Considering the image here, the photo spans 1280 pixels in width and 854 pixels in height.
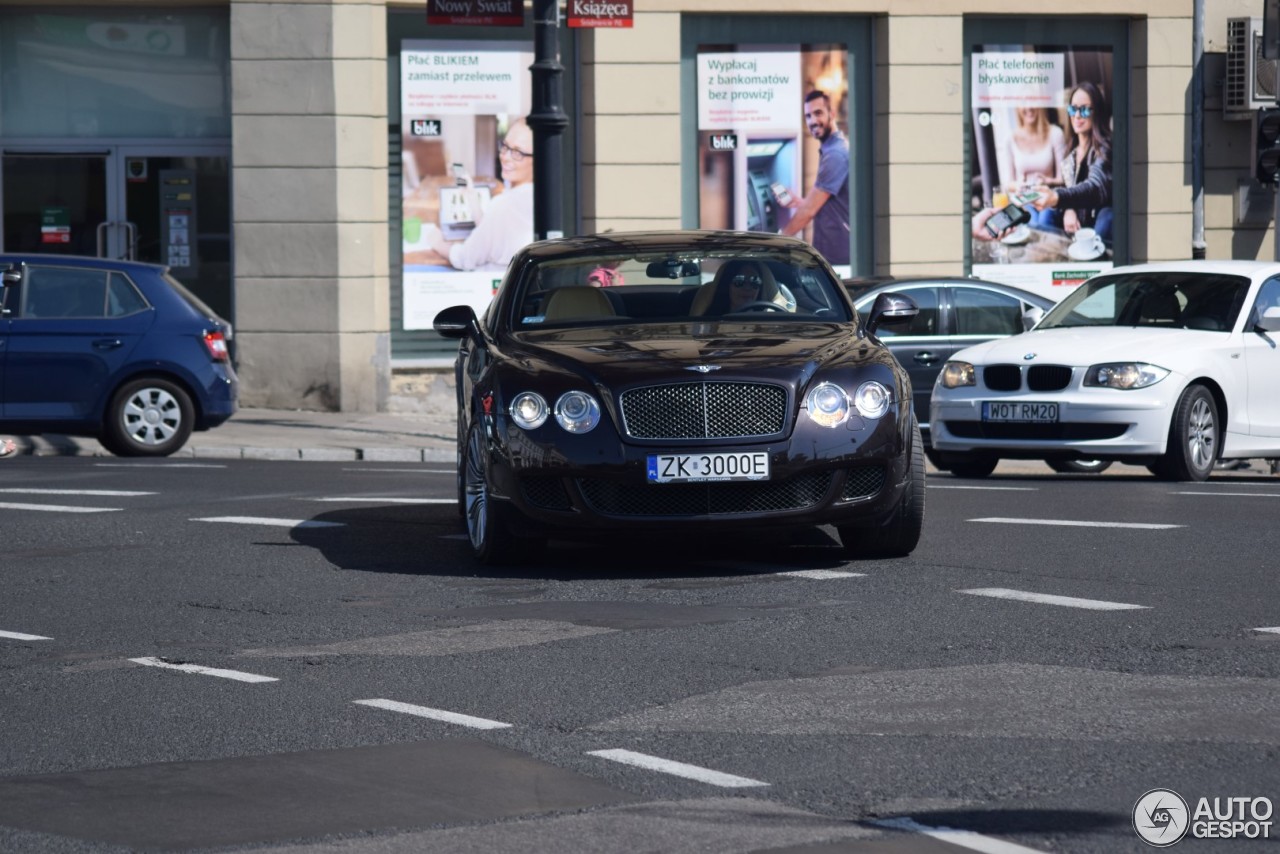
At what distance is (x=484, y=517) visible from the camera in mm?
9453

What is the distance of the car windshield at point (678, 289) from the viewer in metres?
10.2

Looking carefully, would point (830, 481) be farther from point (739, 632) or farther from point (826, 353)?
point (739, 632)

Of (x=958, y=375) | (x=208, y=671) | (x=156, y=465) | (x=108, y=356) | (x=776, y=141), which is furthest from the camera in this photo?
(x=776, y=141)

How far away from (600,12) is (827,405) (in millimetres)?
9598

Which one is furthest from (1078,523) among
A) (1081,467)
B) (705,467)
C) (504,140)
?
(504,140)

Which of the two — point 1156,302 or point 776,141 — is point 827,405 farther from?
point 776,141

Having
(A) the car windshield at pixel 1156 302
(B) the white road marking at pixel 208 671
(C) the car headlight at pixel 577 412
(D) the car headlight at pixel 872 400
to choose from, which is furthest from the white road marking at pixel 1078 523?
(B) the white road marking at pixel 208 671

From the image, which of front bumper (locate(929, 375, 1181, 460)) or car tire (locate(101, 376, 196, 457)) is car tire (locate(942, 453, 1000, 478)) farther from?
car tire (locate(101, 376, 196, 457))

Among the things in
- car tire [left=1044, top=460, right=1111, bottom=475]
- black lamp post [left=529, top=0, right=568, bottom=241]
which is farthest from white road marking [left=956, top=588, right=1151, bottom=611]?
black lamp post [left=529, top=0, right=568, bottom=241]

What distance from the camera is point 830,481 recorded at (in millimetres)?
8992

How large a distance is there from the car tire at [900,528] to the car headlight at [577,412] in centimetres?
132

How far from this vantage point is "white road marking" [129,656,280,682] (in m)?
6.82

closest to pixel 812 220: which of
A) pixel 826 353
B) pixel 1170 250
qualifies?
pixel 1170 250

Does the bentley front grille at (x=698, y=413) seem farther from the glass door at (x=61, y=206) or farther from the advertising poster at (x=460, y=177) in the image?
the glass door at (x=61, y=206)
